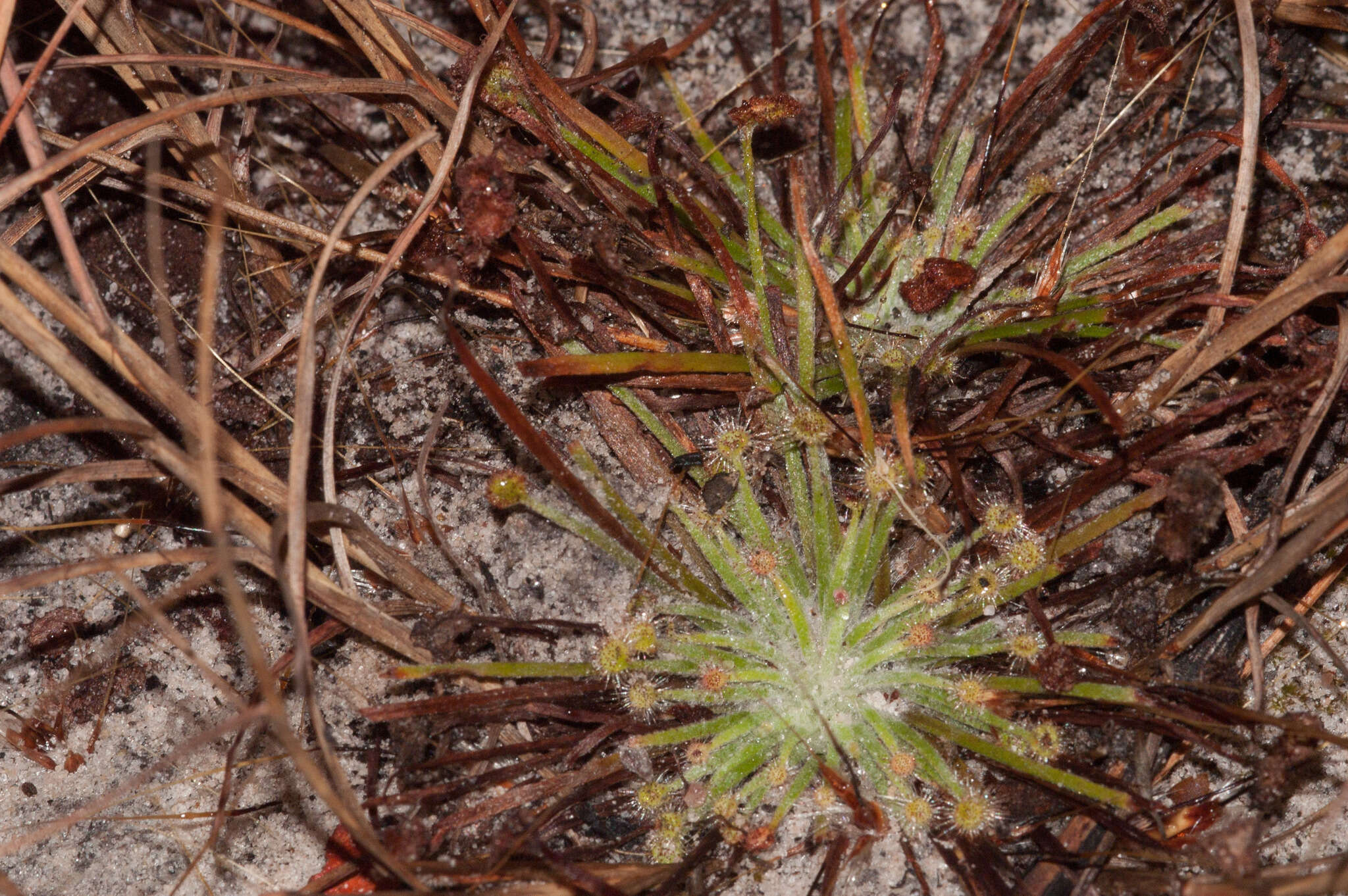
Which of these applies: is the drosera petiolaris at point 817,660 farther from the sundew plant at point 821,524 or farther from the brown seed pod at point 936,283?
the brown seed pod at point 936,283

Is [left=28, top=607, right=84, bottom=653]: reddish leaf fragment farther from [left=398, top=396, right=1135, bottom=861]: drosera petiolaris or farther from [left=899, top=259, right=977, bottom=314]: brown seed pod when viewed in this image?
[left=899, top=259, right=977, bottom=314]: brown seed pod

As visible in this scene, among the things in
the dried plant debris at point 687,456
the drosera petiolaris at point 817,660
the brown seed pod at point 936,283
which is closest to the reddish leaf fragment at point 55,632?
the dried plant debris at point 687,456

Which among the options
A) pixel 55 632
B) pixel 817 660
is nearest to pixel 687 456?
pixel 817 660

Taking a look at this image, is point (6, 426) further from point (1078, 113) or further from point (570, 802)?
point (1078, 113)

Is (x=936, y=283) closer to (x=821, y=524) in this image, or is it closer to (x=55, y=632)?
(x=821, y=524)

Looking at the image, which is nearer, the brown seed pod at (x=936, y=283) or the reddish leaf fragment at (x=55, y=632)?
the brown seed pod at (x=936, y=283)

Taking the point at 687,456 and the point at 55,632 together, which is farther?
the point at 55,632

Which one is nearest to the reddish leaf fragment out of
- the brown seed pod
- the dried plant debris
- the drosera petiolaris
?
the dried plant debris

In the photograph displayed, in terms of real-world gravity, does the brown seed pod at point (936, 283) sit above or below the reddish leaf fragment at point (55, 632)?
below

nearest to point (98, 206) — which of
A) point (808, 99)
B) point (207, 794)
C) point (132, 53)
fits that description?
point (132, 53)
